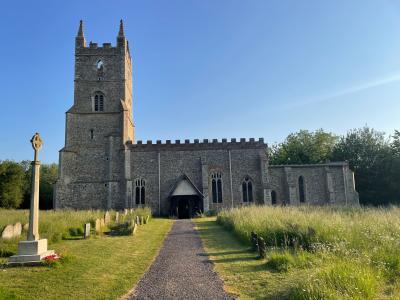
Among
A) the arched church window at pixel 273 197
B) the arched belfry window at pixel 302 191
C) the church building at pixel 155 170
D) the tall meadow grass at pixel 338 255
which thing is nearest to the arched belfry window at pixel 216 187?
the church building at pixel 155 170

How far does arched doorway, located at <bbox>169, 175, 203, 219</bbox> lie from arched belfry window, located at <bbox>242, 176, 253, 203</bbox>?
449cm

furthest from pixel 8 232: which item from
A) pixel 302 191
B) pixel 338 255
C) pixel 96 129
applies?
pixel 302 191

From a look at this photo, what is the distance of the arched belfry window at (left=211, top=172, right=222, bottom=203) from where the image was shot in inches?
1358

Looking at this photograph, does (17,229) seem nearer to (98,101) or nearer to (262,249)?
(262,249)

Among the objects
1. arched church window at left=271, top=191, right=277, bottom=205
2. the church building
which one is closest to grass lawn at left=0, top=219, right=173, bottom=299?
the church building

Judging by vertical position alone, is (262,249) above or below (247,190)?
below

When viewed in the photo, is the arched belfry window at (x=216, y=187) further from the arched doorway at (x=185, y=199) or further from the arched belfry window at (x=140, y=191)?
the arched belfry window at (x=140, y=191)

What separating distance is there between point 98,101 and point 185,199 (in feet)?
44.9

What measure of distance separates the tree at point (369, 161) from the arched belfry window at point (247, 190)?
16670mm

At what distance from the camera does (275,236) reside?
12188 mm

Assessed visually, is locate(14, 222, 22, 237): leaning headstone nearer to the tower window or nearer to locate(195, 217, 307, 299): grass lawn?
locate(195, 217, 307, 299): grass lawn

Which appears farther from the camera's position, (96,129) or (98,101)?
(98,101)

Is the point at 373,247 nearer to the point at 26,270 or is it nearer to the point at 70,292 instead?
the point at 70,292

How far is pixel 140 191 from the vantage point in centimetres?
3381
